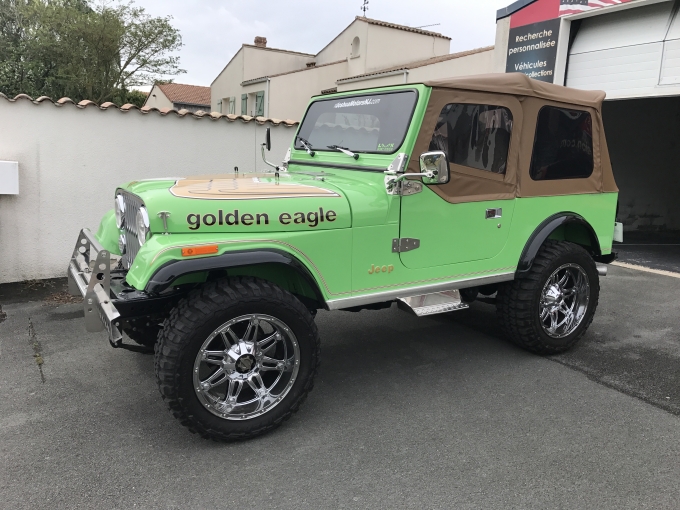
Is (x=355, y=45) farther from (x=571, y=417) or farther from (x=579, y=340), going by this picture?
(x=571, y=417)

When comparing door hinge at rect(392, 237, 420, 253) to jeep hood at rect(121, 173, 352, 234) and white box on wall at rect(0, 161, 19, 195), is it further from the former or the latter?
white box on wall at rect(0, 161, 19, 195)

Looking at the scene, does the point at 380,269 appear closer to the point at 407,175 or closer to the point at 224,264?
the point at 407,175

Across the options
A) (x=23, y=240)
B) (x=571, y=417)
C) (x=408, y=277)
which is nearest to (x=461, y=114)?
(x=408, y=277)

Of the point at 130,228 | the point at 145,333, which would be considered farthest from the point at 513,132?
the point at 145,333

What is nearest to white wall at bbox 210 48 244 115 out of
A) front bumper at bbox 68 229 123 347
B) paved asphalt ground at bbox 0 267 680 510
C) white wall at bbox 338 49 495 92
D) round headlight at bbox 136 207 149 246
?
white wall at bbox 338 49 495 92

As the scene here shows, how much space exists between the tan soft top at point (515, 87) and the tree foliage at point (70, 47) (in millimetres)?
24836

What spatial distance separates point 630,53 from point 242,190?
7.58 meters

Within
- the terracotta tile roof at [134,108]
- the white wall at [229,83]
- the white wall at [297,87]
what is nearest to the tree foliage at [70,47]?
the white wall at [229,83]

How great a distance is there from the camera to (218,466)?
110 inches

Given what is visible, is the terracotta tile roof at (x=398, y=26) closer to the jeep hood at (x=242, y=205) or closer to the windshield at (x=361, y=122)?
the windshield at (x=361, y=122)

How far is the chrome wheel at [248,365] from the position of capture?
9.55ft

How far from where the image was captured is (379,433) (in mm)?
Answer: 3141

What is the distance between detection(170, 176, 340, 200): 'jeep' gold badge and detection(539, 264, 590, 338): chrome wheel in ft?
7.02

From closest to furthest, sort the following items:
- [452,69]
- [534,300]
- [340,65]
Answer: [534,300]
[452,69]
[340,65]
